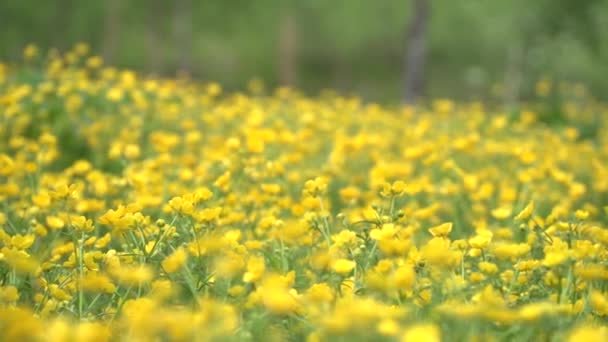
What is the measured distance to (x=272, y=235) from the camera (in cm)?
227

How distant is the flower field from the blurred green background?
1009 cm

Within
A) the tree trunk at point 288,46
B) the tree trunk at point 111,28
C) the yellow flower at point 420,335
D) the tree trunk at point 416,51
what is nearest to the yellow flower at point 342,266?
the yellow flower at point 420,335

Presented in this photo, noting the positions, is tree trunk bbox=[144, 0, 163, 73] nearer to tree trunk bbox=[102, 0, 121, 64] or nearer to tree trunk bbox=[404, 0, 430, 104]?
tree trunk bbox=[102, 0, 121, 64]

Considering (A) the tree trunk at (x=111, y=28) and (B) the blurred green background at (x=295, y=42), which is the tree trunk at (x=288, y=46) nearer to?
(B) the blurred green background at (x=295, y=42)

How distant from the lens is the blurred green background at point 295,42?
19.0m

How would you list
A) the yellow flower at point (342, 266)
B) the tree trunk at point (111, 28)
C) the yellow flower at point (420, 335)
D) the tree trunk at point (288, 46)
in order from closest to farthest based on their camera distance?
the yellow flower at point (420, 335), the yellow flower at point (342, 266), the tree trunk at point (111, 28), the tree trunk at point (288, 46)

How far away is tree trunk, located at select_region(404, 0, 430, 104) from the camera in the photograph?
1106 cm

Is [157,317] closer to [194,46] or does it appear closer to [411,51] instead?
[411,51]

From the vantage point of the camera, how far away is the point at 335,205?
143 inches

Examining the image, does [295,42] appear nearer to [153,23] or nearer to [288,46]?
[288,46]

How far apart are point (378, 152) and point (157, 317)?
11.5ft

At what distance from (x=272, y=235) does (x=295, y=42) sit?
66.5 ft

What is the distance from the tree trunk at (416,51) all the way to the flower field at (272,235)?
5669mm

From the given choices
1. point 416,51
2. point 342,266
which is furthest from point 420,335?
point 416,51
